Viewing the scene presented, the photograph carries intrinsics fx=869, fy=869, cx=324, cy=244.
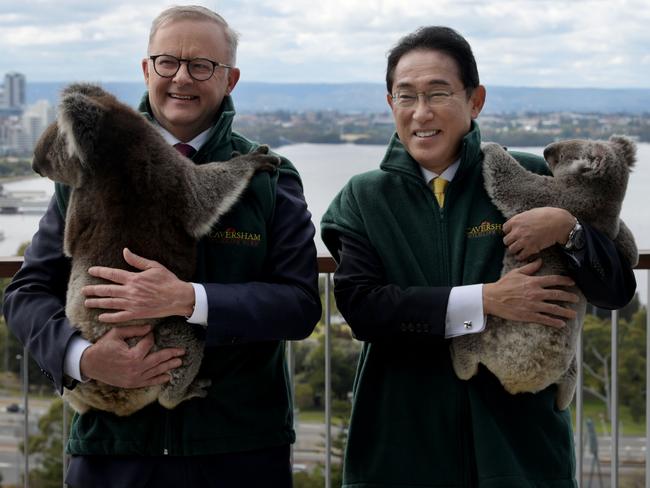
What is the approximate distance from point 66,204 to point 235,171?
0.46 metres

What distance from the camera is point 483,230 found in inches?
91.8

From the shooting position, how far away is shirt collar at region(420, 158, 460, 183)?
2404mm

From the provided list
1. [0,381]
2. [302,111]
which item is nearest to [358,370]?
[302,111]

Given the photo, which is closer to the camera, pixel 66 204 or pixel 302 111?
pixel 66 204

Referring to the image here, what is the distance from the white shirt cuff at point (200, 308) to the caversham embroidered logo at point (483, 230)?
726 mm

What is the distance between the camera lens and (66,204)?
2.30 meters

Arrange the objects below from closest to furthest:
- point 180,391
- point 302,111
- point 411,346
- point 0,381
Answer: point 180,391
point 411,346
point 302,111
point 0,381

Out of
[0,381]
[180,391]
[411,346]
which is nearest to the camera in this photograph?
[180,391]

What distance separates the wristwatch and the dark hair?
48cm

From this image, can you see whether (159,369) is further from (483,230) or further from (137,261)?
(483,230)

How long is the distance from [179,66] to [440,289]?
891 millimetres

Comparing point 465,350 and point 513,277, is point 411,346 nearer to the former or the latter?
point 465,350

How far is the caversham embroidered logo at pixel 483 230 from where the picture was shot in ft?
7.63

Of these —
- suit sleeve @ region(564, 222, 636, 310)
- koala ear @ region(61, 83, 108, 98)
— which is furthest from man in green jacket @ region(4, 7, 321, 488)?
suit sleeve @ region(564, 222, 636, 310)
